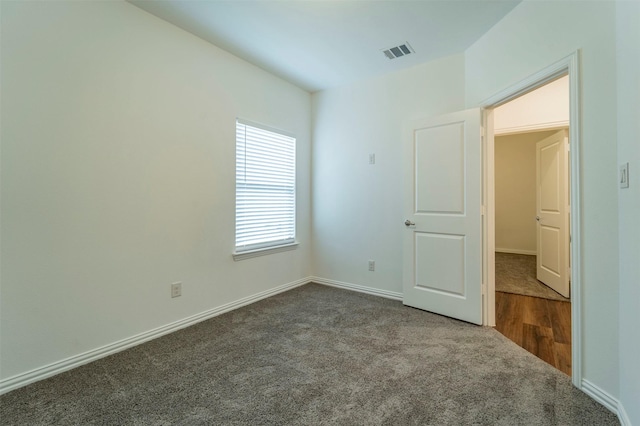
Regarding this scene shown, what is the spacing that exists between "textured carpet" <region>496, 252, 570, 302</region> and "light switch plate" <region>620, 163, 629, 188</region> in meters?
2.62

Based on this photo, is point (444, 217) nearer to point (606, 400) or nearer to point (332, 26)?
point (606, 400)

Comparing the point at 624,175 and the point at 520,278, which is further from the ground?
the point at 624,175

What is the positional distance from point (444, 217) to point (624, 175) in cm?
147

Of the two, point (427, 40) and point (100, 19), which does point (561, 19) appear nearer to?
point (427, 40)

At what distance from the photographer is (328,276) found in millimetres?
3984

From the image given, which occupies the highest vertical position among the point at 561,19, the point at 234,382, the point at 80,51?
the point at 561,19

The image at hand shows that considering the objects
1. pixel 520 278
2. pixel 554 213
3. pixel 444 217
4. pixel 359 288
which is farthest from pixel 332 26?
pixel 520 278

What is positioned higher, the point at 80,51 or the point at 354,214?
the point at 80,51

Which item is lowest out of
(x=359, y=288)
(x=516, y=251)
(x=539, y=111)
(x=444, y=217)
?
(x=359, y=288)

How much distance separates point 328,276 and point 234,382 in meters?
2.27

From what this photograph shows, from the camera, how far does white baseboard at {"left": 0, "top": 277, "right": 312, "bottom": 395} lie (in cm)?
178

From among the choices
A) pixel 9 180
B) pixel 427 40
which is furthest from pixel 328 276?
pixel 9 180

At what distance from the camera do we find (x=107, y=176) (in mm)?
2162

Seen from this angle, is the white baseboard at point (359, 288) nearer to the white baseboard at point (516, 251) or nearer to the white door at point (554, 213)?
the white door at point (554, 213)
